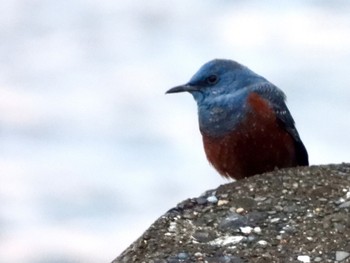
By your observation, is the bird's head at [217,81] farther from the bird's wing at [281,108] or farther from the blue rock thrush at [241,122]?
the bird's wing at [281,108]

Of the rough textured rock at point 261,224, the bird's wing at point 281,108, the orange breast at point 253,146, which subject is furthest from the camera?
the bird's wing at point 281,108

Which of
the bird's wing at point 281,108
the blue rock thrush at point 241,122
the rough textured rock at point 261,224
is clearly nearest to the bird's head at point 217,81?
the blue rock thrush at point 241,122

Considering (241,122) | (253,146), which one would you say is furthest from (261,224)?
(241,122)

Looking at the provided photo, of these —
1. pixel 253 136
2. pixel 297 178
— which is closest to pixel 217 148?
pixel 253 136

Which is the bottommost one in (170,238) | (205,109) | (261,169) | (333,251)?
(333,251)

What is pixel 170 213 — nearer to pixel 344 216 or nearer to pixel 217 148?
pixel 344 216

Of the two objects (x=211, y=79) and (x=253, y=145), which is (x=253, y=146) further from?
(x=211, y=79)

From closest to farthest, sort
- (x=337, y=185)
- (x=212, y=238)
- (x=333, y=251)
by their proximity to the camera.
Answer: (x=333, y=251), (x=212, y=238), (x=337, y=185)
